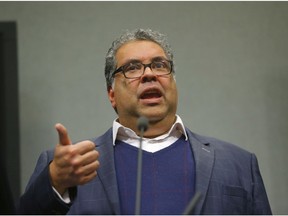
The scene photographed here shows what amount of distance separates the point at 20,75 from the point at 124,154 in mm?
684

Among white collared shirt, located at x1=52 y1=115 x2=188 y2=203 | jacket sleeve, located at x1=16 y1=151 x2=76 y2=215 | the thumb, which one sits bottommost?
jacket sleeve, located at x1=16 y1=151 x2=76 y2=215

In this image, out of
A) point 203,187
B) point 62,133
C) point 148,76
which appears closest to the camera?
point 62,133

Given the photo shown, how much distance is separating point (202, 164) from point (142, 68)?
1.09 ft

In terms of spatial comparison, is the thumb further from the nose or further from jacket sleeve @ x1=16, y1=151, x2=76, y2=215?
the nose

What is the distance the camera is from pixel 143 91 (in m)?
1.33

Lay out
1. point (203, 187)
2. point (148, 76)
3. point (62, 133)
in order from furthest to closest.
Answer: point (148, 76) < point (203, 187) < point (62, 133)

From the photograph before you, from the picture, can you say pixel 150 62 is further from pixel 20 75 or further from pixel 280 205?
pixel 280 205

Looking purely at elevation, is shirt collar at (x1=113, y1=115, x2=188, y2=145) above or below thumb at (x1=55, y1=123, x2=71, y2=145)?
below

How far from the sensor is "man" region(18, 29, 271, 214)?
1083mm

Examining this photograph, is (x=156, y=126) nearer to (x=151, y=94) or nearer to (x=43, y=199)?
(x=151, y=94)

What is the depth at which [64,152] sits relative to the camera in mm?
935

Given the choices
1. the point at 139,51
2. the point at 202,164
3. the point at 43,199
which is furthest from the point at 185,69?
the point at 43,199

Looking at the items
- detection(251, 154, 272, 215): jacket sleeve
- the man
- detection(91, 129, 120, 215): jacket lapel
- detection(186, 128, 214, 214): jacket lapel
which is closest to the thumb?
the man

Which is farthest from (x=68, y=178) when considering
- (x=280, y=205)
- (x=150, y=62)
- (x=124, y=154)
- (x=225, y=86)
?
(x=280, y=205)
